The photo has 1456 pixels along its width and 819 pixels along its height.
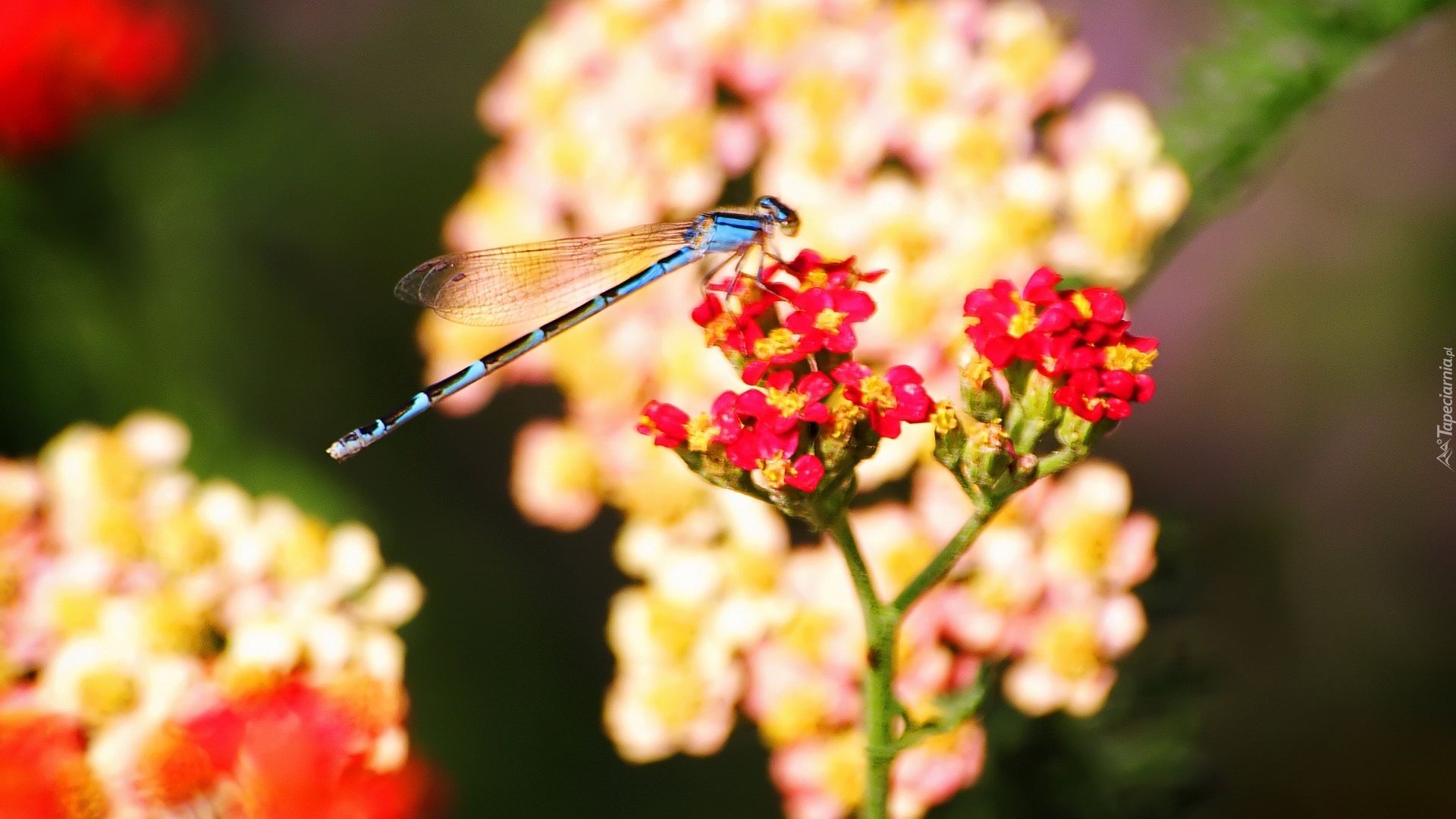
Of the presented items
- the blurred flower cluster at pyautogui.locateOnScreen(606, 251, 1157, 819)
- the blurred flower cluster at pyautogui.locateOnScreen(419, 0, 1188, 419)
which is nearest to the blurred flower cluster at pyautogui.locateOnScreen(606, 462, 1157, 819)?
the blurred flower cluster at pyautogui.locateOnScreen(606, 251, 1157, 819)

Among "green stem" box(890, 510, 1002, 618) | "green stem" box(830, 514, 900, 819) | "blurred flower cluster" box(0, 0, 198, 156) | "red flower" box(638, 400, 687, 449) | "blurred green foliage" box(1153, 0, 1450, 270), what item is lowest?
"green stem" box(830, 514, 900, 819)

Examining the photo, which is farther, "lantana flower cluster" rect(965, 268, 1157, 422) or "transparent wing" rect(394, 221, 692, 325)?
"transparent wing" rect(394, 221, 692, 325)

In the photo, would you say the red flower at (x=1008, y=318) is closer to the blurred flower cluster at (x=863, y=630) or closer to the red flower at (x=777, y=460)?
the red flower at (x=777, y=460)

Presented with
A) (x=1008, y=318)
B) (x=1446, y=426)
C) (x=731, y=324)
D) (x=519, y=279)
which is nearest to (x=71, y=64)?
(x=519, y=279)

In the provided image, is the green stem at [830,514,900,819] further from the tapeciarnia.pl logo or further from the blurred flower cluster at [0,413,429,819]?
the tapeciarnia.pl logo

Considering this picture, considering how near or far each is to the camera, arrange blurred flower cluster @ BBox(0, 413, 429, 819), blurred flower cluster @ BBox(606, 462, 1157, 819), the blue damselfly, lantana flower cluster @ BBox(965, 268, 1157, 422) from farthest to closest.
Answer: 1. the blue damselfly
2. blurred flower cluster @ BBox(606, 462, 1157, 819)
3. blurred flower cluster @ BBox(0, 413, 429, 819)
4. lantana flower cluster @ BBox(965, 268, 1157, 422)

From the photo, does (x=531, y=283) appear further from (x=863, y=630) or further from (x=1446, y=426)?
(x=1446, y=426)

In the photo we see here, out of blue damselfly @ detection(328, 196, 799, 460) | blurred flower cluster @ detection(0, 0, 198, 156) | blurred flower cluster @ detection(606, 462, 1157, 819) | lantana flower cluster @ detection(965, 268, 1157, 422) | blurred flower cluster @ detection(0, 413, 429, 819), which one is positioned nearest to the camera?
lantana flower cluster @ detection(965, 268, 1157, 422)
